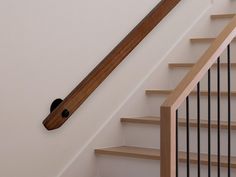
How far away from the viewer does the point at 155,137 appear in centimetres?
365

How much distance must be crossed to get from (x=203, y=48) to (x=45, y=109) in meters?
1.52

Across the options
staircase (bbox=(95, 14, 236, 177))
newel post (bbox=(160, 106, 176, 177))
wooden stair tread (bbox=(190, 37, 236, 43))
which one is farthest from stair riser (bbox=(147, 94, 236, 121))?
newel post (bbox=(160, 106, 176, 177))

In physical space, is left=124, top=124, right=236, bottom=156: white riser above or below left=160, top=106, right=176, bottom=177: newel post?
above

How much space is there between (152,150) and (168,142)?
1192 millimetres

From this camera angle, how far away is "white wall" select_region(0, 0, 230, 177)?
3.04 meters

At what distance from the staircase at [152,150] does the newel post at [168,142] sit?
0.76 m

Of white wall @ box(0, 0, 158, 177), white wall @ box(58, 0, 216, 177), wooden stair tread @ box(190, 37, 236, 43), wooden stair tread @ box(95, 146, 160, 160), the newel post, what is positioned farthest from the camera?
wooden stair tread @ box(190, 37, 236, 43)

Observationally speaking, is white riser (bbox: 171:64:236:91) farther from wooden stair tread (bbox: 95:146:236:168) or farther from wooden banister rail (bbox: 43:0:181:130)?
wooden stair tread (bbox: 95:146:236:168)

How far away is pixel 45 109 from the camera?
3.24 m

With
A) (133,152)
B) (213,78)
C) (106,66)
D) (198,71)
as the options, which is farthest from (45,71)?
(213,78)

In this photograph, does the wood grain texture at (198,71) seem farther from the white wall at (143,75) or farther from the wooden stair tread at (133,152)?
the white wall at (143,75)

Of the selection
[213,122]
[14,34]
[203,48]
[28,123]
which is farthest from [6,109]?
[203,48]

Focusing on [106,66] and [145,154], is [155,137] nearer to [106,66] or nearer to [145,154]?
[145,154]

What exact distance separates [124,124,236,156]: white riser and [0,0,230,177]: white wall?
0.28 feet
